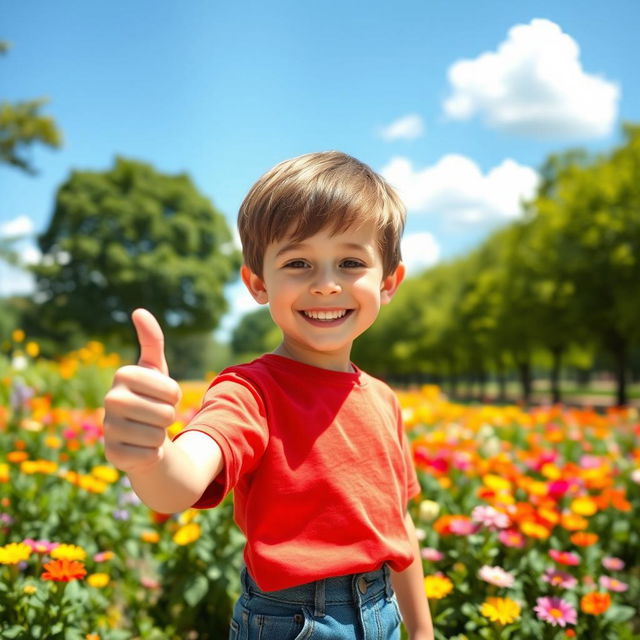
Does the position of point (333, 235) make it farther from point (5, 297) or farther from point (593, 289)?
point (5, 297)

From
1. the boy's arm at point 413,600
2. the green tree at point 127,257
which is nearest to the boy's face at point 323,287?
the boy's arm at point 413,600

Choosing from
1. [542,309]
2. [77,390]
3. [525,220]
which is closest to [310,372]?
[77,390]

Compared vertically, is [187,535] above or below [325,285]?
below

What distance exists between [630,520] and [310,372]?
264 cm

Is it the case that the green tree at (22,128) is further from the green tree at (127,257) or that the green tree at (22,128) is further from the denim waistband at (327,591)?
the denim waistband at (327,591)

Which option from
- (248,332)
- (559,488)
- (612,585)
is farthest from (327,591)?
(248,332)

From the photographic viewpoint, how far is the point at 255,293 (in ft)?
5.25

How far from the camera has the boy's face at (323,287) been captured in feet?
4.67

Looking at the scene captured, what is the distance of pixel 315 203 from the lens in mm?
1413

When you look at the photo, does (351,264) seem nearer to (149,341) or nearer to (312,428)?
(312,428)

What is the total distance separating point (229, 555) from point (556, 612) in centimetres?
117

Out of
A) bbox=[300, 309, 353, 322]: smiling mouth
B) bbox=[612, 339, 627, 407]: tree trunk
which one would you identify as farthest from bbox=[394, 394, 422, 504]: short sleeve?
bbox=[612, 339, 627, 407]: tree trunk

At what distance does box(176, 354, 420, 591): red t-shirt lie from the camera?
51.5 inches

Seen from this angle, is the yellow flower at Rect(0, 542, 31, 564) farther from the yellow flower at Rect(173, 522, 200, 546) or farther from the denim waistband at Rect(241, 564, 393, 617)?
the denim waistband at Rect(241, 564, 393, 617)
